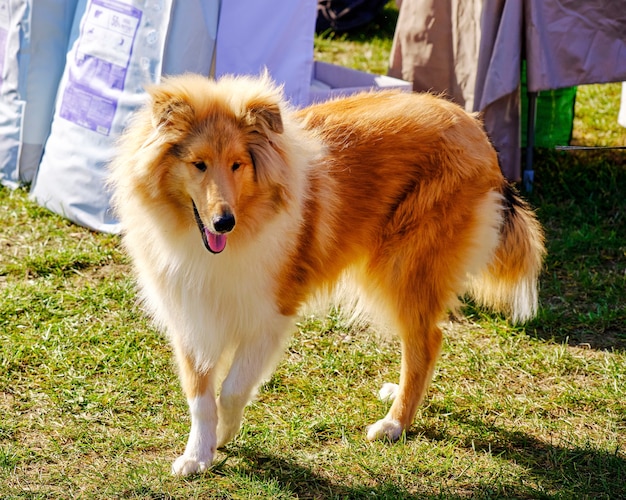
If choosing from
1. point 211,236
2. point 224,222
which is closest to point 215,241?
point 211,236

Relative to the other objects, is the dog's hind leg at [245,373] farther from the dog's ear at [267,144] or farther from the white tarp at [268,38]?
the white tarp at [268,38]

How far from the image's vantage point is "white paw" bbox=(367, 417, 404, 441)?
139 inches

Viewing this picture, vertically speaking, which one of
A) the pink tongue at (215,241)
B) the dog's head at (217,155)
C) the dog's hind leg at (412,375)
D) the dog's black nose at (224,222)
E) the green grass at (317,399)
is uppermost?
the dog's head at (217,155)

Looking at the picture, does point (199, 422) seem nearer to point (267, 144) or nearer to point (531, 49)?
point (267, 144)

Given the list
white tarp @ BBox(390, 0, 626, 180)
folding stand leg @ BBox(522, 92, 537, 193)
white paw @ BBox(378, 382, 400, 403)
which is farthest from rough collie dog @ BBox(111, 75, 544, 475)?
folding stand leg @ BBox(522, 92, 537, 193)

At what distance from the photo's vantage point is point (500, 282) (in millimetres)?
3898

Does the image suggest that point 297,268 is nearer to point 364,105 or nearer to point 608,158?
point 364,105

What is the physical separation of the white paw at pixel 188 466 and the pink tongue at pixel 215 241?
2.68 feet

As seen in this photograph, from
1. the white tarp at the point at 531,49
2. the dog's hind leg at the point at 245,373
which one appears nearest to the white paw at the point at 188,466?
the dog's hind leg at the point at 245,373

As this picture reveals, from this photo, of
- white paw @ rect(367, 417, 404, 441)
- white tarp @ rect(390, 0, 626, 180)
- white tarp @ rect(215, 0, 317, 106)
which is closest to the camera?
white paw @ rect(367, 417, 404, 441)

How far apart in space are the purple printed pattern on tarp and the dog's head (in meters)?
1.98

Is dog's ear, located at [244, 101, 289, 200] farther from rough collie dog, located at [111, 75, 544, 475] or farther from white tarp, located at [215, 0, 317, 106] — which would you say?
white tarp, located at [215, 0, 317, 106]

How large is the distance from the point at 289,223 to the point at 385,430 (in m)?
0.99

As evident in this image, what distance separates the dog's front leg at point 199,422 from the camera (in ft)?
10.5
